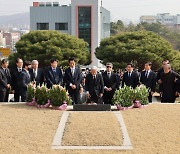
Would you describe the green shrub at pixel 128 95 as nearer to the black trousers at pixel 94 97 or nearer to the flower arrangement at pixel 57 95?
the flower arrangement at pixel 57 95

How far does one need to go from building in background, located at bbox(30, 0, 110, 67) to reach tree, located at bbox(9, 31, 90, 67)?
20215 mm

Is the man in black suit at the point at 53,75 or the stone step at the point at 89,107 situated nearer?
the stone step at the point at 89,107

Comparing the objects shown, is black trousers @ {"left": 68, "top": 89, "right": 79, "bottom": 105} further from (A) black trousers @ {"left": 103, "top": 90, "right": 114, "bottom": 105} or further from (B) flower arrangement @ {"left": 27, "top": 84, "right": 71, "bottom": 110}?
(B) flower arrangement @ {"left": 27, "top": 84, "right": 71, "bottom": 110}

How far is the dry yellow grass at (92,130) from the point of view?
7.34 metres

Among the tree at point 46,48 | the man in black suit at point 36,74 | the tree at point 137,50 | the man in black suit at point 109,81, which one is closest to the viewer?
the man in black suit at point 109,81

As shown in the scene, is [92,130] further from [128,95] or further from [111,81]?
[111,81]

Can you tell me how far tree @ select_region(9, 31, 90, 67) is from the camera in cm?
3981

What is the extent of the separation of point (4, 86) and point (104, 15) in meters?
59.4

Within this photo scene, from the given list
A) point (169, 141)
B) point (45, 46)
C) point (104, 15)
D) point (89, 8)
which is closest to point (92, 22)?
point (89, 8)

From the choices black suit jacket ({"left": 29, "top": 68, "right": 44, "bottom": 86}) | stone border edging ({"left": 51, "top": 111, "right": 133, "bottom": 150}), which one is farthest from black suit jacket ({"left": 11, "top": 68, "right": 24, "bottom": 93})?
stone border edging ({"left": 51, "top": 111, "right": 133, "bottom": 150})

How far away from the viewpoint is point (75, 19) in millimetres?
62281

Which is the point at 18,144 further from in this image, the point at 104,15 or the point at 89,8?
the point at 104,15

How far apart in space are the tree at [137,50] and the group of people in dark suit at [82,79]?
2422 centimetres


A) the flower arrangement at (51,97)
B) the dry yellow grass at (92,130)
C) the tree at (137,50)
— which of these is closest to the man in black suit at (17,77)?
the flower arrangement at (51,97)
